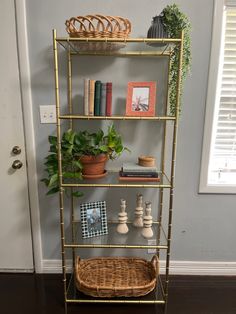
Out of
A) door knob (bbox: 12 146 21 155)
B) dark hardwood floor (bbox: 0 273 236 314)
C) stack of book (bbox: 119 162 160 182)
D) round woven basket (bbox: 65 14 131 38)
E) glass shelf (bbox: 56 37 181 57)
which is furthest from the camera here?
door knob (bbox: 12 146 21 155)

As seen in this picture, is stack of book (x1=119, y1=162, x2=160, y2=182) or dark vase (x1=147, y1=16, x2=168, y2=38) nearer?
dark vase (x1=147, y1=16, x2=168, y2=38)

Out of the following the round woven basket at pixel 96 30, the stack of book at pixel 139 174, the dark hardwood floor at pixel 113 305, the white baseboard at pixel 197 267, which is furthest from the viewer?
the white baseboard at pixel 197 267

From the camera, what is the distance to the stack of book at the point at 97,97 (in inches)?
59.1

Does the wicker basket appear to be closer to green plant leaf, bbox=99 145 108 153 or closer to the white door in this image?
the white door

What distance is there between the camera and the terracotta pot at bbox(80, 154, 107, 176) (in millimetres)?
1552

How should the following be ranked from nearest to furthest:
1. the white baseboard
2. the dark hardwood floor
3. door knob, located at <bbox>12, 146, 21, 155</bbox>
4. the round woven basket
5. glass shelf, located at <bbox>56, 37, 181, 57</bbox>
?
1. the round woven basket
2. glass shelf, located at <bbox>56, 37, 181, 57</bbox>
3. the dark hardwood floor
4. door knob, located at <bbox>12, 146, 21, 155</bbox>
5. the white baseboard

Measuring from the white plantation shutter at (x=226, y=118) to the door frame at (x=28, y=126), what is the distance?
1258 mm

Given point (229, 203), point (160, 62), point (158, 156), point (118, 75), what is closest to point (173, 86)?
point (160, 62)

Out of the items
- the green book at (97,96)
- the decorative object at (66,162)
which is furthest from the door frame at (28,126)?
the green book at (97,96)

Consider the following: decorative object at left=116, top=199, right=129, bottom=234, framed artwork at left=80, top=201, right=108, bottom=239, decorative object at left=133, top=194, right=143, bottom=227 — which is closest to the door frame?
framed artwork at left=80, top=201, right=108, bottom=239

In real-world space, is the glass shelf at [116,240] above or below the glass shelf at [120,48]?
below

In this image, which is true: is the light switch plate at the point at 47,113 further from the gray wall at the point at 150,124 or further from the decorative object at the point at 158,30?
the decorative object at the point at 158,30

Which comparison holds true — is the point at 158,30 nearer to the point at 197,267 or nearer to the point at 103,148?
the point at 103,148

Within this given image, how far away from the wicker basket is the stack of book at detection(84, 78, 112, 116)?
41.3 inches
